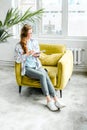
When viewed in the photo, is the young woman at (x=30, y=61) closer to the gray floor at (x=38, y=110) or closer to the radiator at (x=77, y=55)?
the gray floor at (x=38, y=110)

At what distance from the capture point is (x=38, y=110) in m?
3.33

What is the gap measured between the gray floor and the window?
1349 mm

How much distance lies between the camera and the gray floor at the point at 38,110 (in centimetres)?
291

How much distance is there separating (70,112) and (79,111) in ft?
0.41

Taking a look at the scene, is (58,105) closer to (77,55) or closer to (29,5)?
(77,55)

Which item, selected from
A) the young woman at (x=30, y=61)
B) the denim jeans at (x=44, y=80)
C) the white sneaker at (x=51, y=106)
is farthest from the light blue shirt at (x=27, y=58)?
the white sneaker at (x=51, y=106)

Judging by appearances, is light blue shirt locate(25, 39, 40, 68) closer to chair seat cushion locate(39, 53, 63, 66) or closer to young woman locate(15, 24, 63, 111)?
young woman locate(15, 24, 63, 111)

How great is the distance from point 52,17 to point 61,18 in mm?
208

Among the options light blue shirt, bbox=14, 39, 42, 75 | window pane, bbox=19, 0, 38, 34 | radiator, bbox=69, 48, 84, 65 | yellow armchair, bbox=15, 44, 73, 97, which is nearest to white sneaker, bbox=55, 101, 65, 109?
yellow armchair, bbox=15, 44, 73, 97

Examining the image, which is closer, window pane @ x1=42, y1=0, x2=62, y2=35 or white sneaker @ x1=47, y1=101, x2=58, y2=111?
white sneaker @ x1=47, y1=101, x2=58, y2=111

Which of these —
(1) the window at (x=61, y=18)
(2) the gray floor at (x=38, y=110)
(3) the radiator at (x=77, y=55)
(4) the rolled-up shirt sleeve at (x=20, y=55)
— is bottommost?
(2) the gray floor at (x=38, y=110)

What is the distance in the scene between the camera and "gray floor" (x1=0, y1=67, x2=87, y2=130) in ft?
9.53

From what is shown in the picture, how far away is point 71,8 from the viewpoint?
518 cm

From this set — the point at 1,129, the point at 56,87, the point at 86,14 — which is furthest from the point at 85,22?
the point at 1,129
